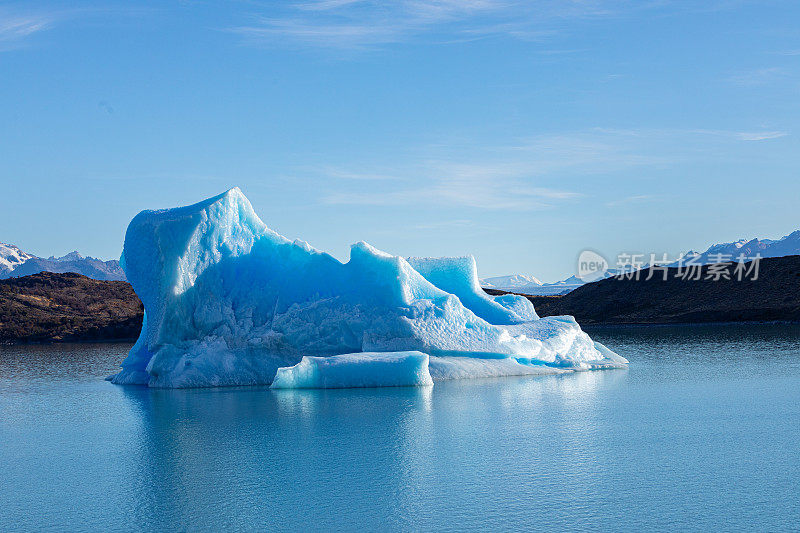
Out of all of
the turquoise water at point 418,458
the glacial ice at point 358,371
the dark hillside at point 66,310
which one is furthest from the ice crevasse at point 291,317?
the dark hillside at point 66,310

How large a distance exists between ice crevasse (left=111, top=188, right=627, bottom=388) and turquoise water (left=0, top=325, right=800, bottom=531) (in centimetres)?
94

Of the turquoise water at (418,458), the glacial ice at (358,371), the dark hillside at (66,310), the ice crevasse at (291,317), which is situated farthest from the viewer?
the dark hillside at (66,310)

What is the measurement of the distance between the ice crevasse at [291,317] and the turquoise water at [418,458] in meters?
0.94

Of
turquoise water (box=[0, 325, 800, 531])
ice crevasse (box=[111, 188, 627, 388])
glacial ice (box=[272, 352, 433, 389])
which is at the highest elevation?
ice crevasse (box=[111, 188, 627, 388])

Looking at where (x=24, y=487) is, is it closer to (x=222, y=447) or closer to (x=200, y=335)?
(x=222, y=447)

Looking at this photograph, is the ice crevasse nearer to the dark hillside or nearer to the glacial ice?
the glacial ice

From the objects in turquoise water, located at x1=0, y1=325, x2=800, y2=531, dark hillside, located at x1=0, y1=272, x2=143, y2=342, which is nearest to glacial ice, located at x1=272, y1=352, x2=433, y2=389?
turquoise water, located at x1=0, y1=325, x2=800, y2=531

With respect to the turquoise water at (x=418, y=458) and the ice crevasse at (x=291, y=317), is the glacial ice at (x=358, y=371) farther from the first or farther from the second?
the turquoise water at (x=418, y=458)

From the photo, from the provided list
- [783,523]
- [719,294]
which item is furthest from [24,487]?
[719,294]

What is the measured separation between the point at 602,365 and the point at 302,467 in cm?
1377

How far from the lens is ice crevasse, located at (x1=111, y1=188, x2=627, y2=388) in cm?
1822

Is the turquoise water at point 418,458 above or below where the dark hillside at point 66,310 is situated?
below

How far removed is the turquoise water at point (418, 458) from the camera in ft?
24.6

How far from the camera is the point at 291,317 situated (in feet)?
61.4
